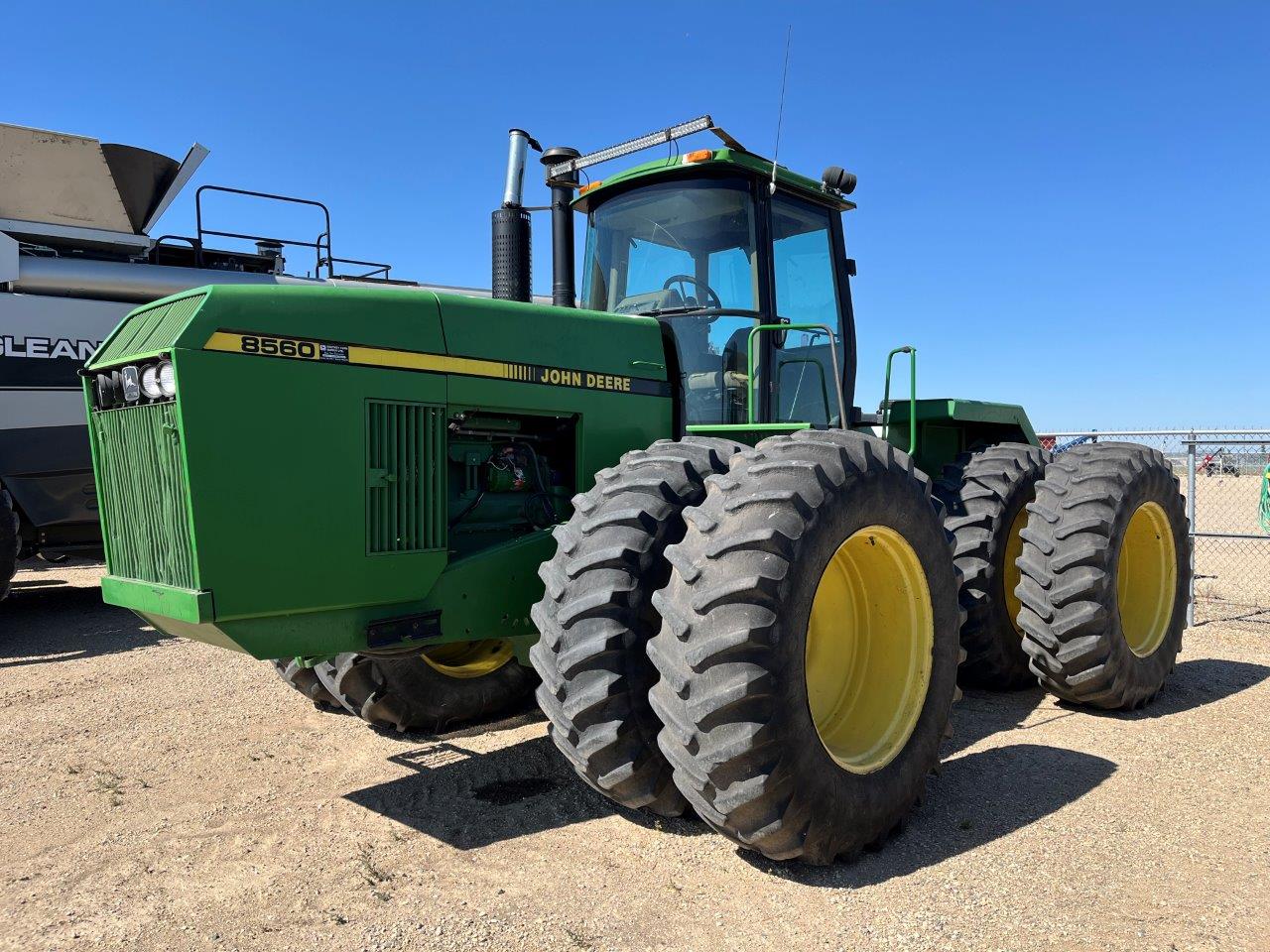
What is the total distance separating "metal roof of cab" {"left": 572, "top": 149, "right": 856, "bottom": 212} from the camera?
4.78 m

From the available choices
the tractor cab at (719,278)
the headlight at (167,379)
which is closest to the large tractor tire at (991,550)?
the tractor cab at (719,278)

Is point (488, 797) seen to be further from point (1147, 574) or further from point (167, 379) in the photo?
point (1147, 574)

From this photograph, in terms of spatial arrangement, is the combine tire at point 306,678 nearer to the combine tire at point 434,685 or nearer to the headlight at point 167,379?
the combine tire at point 434,685

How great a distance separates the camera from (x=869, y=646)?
4066mm

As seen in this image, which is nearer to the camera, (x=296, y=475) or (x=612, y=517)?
(x=296, y=475)

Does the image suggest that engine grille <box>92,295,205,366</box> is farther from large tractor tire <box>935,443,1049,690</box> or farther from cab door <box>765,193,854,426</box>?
large tractor tire <box>935,443,1049,690</box>

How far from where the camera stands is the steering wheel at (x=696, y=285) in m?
4.91

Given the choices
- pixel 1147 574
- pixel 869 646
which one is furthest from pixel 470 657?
pixel 1147 574

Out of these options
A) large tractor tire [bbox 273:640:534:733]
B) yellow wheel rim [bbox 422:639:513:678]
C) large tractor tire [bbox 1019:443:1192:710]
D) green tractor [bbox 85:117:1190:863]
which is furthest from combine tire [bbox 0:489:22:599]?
large tractor tire [bbox 1019:443:1192:710]

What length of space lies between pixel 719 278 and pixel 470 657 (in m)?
2.38

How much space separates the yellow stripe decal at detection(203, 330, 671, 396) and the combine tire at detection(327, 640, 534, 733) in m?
1.48

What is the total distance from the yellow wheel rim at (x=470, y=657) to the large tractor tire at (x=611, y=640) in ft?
5.36

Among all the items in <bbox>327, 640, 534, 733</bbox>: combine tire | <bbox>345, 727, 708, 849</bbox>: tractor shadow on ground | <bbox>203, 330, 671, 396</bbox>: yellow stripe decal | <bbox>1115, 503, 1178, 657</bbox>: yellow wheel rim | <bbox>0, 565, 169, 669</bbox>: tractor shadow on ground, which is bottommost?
→ <bbox>0, 565, 169, 669</bbox>: tractor shadow on ground

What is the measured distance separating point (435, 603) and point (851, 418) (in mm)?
2895
